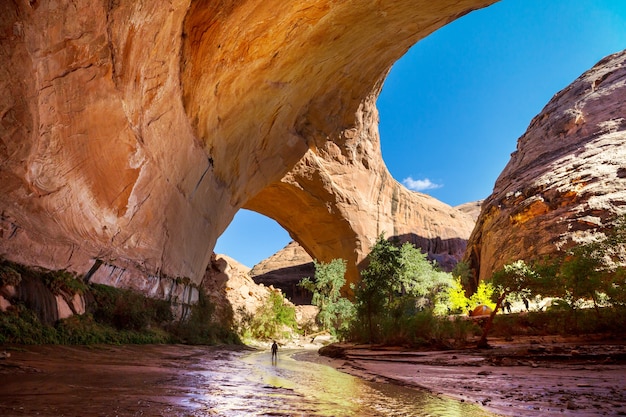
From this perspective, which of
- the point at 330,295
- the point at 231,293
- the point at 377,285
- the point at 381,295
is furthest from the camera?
the point at 330,295

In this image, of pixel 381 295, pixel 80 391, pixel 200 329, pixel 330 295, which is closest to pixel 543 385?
pixel 80 391

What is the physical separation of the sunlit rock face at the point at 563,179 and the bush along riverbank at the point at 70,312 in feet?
77.5

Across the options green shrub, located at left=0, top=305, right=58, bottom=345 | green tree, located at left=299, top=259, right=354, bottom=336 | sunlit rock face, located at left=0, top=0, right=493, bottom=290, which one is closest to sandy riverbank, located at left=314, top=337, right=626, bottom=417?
green shrub, located at left=0, top=305, right=58, bottom=345

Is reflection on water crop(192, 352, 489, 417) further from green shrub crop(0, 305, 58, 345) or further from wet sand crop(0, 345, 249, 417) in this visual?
green shrub crop(0, 305, 58, 345)

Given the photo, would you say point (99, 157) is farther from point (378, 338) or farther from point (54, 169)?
point (378, 338)

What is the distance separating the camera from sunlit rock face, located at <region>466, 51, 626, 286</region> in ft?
75.9

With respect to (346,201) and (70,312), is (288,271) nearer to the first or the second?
(346,201)

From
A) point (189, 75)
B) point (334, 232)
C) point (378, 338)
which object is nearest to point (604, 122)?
point (334, 232)

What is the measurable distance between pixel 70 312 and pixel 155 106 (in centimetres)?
551

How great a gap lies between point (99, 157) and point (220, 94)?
17.2ft

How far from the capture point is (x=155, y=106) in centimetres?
982

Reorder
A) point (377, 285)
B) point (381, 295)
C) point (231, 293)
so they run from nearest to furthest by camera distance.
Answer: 1. point (381, 295)
2. point (377, 285)
3. point (231, 293)

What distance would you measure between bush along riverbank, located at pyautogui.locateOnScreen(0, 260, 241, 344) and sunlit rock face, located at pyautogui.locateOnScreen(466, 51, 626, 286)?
23635 millimetres

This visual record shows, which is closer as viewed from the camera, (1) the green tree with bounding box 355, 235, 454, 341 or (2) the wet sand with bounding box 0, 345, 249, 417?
(2) the wet sand with bounding box 0, 345, 249, 417
